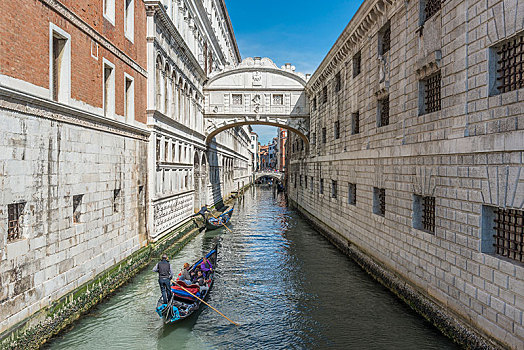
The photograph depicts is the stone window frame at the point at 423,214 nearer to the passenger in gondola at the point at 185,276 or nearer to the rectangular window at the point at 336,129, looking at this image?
the passenger in gondola at the point at 185,276

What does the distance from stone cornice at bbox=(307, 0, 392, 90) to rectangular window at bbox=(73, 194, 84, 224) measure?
944cm

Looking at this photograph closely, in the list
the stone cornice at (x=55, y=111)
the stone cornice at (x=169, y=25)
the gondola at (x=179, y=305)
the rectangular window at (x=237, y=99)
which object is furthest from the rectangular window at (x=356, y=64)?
the rectangular window at (x=237, y=99)

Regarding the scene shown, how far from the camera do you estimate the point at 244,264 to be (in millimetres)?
13766

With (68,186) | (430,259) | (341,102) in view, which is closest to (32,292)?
(68,186)

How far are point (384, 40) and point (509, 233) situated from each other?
24.9 ft

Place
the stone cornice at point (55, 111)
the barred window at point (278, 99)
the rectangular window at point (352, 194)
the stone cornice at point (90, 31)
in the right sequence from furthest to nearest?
the barred window at point (278, 99) < the rectangular window at point (352, 194) < the stone cornice at point (90, 31) < the stone cornice at point (55, 111)

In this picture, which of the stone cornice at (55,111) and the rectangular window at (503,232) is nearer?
the rectangular window at (503,232)

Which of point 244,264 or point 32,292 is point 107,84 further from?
point 244,264

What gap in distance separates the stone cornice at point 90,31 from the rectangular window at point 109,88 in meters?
0.49

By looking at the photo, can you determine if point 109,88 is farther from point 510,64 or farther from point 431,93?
point 510,64

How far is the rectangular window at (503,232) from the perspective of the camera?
591 cm

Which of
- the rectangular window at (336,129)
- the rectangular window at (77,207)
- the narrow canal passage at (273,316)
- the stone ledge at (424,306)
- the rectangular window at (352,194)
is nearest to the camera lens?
the stone ledge at (424,306)

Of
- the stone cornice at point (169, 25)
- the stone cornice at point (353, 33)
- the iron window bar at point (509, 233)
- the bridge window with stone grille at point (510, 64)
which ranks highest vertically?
the stone cornice at point (169, 25)

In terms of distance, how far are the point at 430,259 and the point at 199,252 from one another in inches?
375
